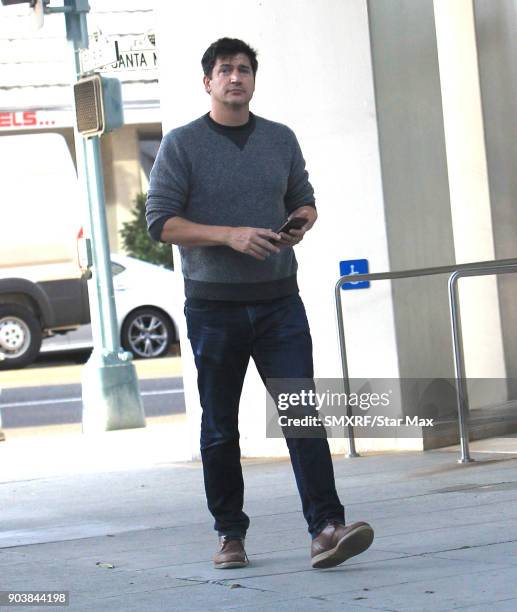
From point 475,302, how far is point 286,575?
4997 millimetres

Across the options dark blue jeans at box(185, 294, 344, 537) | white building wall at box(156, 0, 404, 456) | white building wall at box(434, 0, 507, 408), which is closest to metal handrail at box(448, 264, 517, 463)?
white building wall at box(156, 0, 404, 456)

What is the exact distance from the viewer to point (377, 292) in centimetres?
909

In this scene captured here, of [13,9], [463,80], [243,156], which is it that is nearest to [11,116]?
[13,9]

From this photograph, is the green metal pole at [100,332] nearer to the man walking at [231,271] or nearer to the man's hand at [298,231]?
the man walking at [231,271]

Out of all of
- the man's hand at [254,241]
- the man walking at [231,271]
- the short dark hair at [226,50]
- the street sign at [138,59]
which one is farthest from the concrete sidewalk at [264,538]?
the street sign at [138,59]

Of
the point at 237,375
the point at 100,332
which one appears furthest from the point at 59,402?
the point at 237,375

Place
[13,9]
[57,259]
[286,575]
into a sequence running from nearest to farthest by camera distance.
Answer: [286,575] → [13,9] → [57,259]

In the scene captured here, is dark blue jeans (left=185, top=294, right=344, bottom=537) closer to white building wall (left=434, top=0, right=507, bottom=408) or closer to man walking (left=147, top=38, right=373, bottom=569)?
man walking (left=147, top=38, right=373, bottom=569)

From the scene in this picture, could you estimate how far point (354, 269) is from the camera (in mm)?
9148

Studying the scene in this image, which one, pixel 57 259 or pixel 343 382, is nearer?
pixel 343 382

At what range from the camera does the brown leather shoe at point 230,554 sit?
5617 mm

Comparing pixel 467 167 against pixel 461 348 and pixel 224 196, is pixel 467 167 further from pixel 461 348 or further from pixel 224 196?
pixel 224 196

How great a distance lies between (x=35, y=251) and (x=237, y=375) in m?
15.4

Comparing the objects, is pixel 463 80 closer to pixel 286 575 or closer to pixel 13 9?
pixel 13 9
